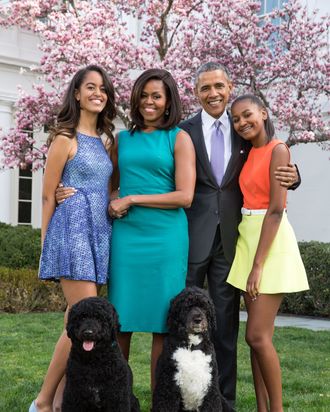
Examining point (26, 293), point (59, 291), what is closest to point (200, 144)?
point (26, 293)

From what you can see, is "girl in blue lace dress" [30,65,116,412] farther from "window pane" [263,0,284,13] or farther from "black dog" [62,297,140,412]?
"window pane" [263,0,284,13]

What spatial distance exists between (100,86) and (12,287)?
735 centimetres

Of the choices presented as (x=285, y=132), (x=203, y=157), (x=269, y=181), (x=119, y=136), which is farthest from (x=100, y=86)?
(x=285, y=132)

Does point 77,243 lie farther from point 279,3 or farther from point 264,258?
point 279,3

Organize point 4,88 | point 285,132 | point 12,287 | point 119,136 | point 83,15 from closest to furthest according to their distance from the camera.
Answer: point 119,136 → point 12,287 → point 83,15 → point 285,132 → point 4,88

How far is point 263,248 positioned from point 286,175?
477 millimetres

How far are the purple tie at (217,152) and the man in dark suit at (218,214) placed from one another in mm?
17

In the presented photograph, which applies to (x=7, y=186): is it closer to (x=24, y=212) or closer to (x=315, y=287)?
(x=24, y=212)

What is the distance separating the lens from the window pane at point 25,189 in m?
16.7

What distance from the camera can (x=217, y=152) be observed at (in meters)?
4.73

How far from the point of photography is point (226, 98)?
477cm

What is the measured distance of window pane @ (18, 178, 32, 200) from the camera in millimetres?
16719

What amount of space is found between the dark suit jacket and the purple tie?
0.04 meters

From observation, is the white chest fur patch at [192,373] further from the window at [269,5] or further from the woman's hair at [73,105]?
the window at [269,5]
